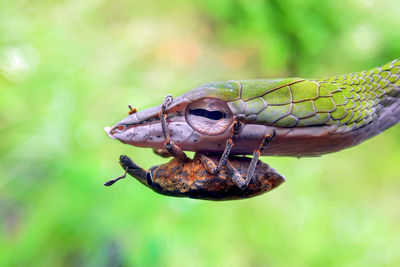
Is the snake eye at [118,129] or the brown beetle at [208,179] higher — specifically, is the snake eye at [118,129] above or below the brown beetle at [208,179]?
above

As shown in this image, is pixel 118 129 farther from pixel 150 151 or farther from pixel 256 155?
pixel 150 151

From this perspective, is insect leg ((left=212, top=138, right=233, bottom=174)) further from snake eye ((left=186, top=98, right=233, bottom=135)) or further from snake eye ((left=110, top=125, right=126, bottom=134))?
snake eye ((left=110, top=125, right=126, bottom=134))

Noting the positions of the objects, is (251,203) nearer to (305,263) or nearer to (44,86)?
(305,263)

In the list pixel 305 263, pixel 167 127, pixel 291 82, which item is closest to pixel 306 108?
pixel 291 82

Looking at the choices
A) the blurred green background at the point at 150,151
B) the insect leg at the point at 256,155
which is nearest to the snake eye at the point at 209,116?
the insect leg at the point at 256,155

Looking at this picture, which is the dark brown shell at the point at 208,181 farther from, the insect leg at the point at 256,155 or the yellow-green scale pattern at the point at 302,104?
the yellow-green scale pattern at the point at 302,104

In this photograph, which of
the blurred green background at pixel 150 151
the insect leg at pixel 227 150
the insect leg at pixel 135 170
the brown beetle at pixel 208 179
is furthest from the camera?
the blurred green background at pixel 150 151

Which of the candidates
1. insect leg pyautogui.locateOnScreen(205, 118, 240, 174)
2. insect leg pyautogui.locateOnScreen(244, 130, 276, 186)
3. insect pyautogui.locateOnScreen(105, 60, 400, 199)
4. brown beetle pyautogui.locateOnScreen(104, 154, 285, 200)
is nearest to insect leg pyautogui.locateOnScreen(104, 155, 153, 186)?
brown beetle pyautogui.locateOnScreen(104, 154, 285, 200)
